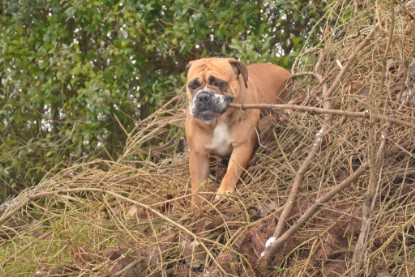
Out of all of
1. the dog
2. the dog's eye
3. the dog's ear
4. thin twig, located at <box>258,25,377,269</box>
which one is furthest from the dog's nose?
thin twig, located at <box>258,25,377,269</box>

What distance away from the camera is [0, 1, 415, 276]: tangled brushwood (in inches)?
212

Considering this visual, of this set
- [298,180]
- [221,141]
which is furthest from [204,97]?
[298,180]

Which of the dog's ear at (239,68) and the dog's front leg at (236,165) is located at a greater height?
the dog's ear at (239,68)

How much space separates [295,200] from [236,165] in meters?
0.99

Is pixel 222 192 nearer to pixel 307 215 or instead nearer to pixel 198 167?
pixel 198 167

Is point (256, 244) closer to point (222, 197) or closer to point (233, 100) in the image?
point (222, 197)

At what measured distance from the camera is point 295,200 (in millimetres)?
5574

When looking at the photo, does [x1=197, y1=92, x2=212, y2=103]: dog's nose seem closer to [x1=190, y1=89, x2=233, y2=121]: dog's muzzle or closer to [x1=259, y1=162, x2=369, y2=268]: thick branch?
[x1=190, y1=89, x2=233, y2=121]: dog's muzzle

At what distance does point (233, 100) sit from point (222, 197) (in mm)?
700

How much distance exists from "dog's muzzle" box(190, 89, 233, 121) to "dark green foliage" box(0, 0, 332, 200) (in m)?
1.86

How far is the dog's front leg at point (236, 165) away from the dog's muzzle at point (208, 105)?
327 millimetres

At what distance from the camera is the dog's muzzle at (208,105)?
6.33 m

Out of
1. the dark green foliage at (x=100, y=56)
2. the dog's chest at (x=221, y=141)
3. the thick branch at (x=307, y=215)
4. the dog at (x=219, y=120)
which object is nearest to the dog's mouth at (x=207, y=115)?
the dog at (x=219, y=120)

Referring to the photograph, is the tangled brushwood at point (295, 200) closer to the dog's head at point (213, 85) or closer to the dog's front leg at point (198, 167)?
the dog's front leg at point (198, 167)
